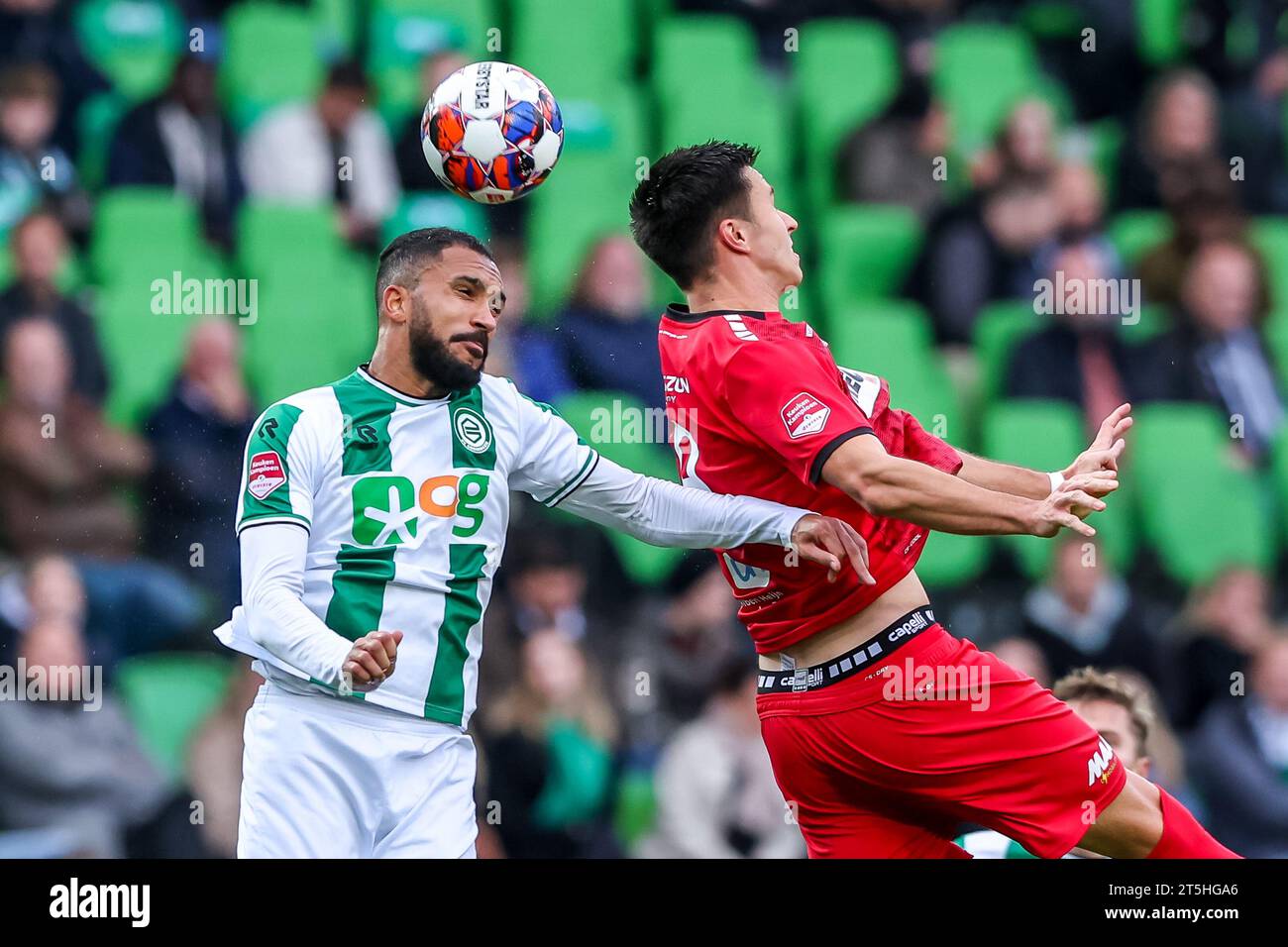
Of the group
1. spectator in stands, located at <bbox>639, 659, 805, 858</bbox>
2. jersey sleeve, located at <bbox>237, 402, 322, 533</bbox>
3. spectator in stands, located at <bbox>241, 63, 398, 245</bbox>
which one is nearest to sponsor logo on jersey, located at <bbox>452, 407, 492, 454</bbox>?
jersey sleeve, located at <bbox>237, 402, 322, 533</bbox>

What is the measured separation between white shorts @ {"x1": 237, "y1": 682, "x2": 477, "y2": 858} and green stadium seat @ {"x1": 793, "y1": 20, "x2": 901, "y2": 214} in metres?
4.31

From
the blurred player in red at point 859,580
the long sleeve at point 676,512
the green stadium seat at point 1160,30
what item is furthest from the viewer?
the green stadium seat at point 1160,30

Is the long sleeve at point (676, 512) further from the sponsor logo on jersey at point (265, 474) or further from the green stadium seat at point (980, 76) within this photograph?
the green stadium seat at point (980, 76)

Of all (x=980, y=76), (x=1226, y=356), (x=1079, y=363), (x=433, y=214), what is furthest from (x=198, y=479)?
(x=1226, y=356)

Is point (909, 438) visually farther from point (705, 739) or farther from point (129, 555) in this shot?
point (129, 555)

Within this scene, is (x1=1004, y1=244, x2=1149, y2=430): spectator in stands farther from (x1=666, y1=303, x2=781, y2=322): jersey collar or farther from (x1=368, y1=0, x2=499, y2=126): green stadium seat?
(x1=666, y1=303, x2=781, y2=322): jersey collar

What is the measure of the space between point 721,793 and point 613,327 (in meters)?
1.96

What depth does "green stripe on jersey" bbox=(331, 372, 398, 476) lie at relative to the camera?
4.16 metres

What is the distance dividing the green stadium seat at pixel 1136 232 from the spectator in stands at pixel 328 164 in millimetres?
3260

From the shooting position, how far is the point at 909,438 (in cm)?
448

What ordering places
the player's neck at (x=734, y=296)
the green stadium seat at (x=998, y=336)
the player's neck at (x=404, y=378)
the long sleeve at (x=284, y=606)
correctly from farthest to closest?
1. the green stadium seat at (x=998, y=336)
2. the player's neck at (x=734, y=296)
3. the player's neck at (x=404, y=378)
4. the long sleeve at (x=284, y=606)

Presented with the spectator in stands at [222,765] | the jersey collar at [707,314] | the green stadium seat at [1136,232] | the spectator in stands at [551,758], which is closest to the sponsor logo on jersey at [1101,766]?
the jersey collar at [707,314]

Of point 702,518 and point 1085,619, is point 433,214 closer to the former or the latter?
point 1085,619

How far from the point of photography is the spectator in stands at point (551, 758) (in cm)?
633
